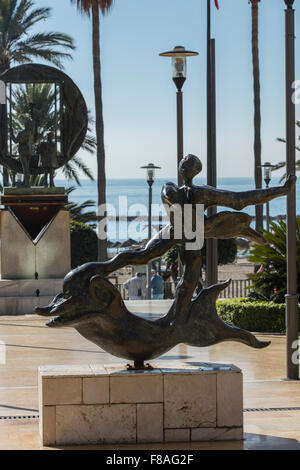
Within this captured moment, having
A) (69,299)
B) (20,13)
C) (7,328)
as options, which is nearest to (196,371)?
(69,299)

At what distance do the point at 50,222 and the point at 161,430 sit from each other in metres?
14.0

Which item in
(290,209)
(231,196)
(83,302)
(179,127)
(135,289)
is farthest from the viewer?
(135,289)

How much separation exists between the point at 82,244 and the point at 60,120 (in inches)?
377

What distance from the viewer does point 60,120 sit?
73.8ft

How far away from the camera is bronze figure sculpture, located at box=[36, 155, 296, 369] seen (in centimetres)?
766

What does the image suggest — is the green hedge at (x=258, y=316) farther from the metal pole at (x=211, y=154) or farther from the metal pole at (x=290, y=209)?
the metal pole at (x=290, y=209)

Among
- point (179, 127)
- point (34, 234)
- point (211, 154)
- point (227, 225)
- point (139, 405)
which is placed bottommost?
point (139, 405)

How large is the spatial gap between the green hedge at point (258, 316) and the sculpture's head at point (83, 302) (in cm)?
804

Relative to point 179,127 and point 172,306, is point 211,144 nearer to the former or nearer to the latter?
point 179,127

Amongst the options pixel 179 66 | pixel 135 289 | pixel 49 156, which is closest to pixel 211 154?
pixel 179 66

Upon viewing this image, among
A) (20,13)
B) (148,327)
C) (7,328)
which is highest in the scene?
(20,13)

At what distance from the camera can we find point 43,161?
22.0 meters
